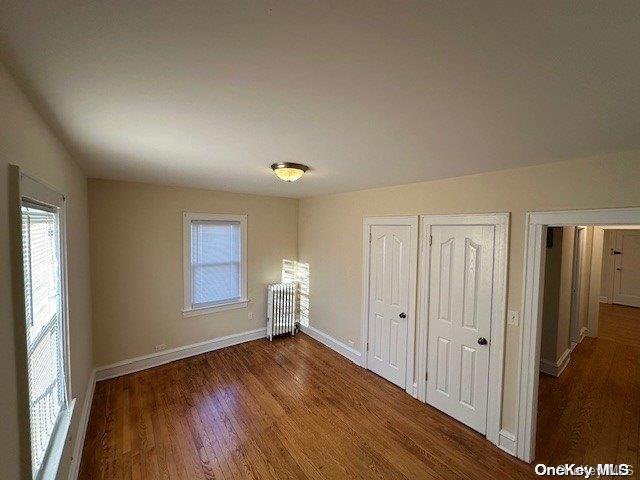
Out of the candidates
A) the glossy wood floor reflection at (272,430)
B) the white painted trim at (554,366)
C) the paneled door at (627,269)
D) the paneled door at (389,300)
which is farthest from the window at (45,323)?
the paneled door at (627,269)

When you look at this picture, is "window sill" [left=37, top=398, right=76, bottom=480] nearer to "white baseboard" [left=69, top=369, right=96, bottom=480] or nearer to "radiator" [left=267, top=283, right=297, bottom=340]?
Answer: "white baseboard" [left=69, top=369, right=96, bottom=480]

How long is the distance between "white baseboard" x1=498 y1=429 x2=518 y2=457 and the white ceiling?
2.28m

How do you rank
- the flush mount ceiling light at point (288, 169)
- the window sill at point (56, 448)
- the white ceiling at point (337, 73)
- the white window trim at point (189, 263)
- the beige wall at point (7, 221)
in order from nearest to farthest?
the white ceiling at point (337, 73), the beige wall at point (7, 221), the window sill at point (56, 448), the flush mount ceiling light at point (288, 169), the white window trim at point (189, 263)

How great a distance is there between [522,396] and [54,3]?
3347mm

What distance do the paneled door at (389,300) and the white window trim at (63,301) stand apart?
2.93m

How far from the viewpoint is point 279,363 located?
3.68 m

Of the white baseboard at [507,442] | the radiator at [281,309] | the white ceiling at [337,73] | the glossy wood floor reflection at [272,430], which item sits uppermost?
the white ceiling at [337,73]

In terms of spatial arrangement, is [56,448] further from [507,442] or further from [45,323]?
[507,442]

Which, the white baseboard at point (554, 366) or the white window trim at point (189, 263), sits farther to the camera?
the white window trim at point (189, 263)

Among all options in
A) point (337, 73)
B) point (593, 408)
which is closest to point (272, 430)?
point (337, 73)

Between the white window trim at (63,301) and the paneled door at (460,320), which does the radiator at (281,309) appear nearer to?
the paneled door at (460,320)

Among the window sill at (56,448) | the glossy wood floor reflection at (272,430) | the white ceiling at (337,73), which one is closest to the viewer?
the white ceiling at (337,73)

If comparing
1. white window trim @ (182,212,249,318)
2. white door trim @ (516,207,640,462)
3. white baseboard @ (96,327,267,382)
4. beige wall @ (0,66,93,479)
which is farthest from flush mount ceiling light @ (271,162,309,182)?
white baseboard @ (96,327,267,382)

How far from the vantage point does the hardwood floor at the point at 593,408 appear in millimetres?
2232
